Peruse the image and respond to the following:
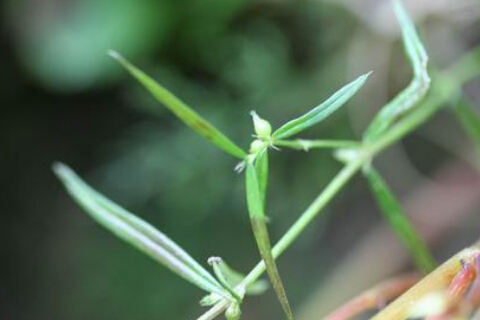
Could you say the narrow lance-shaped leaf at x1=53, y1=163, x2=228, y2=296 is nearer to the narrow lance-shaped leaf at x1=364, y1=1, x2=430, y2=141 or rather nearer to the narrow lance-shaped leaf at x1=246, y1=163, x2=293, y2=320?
the narrow lance-shaped leaf at x1=246, y1=163, x2=293, y2=320

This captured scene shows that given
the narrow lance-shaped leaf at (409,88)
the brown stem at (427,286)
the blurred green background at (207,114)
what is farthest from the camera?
the blurred green background at (207,114)

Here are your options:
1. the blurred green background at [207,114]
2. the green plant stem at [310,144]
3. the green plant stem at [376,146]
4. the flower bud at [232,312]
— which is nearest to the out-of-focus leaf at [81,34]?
the blurred green background at [207,114]

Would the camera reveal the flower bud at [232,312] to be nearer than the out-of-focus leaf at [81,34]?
Yes

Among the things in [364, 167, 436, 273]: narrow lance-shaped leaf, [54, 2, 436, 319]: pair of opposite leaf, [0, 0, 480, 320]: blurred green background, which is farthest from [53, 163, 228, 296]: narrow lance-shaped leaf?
[0, 0, 480, 320]: blurred green background

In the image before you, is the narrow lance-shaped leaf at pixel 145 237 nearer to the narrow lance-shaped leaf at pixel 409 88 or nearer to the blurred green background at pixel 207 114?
the narrow lance-shaped leaf at pixel 409 88

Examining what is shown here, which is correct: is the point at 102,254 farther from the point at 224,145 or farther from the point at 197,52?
the point at 224,145

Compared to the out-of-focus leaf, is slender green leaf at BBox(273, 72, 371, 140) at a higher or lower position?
lower

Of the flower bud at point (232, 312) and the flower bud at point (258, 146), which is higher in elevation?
the flower bud at point (258, 146)
